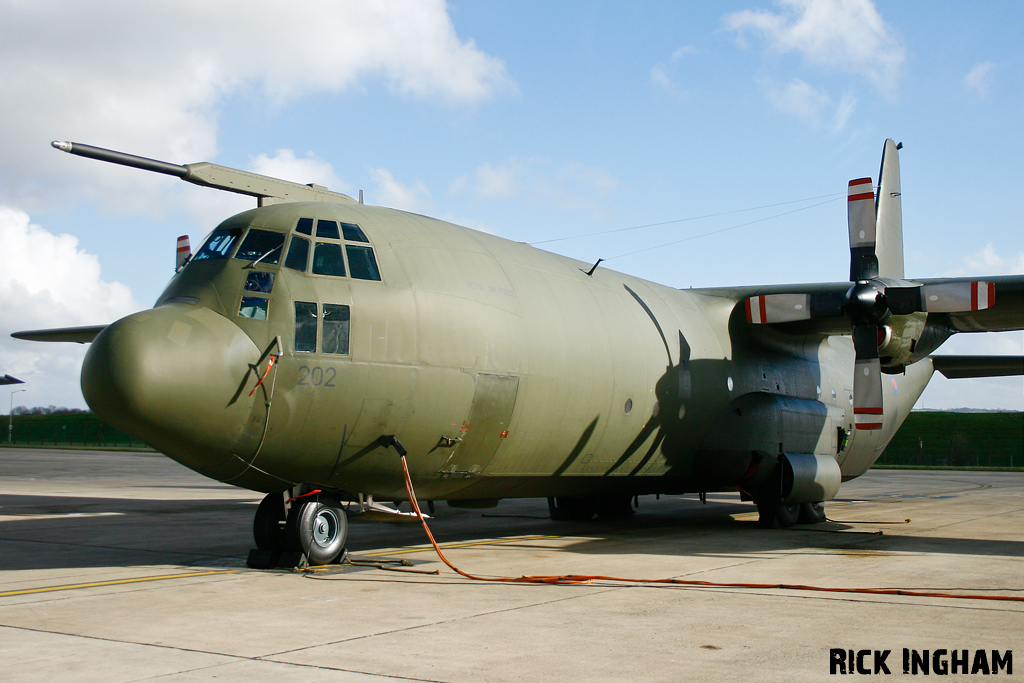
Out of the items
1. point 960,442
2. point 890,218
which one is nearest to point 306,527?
point 890,218

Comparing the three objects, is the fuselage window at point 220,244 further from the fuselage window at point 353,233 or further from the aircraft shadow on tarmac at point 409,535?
the aircraft shadow on tarmac at point 409,535

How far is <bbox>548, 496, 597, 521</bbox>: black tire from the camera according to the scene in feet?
55.9

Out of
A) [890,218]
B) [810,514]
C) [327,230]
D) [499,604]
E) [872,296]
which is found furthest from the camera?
[810,514]

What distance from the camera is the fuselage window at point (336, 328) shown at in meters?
9.50

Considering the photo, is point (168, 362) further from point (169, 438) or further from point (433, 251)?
point (433, 251)

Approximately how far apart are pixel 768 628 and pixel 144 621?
510 cm

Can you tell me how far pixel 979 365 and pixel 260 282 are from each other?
18.1 m

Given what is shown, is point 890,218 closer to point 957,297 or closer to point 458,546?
point 957,297

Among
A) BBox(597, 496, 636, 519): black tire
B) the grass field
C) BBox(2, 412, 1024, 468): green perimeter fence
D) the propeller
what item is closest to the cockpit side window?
the propeller

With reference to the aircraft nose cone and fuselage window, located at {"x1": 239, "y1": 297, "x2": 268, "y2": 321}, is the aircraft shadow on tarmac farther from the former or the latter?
fuselage window, located at {"x1": 239, "y1": 297, "x2": 268, "y2": 321}

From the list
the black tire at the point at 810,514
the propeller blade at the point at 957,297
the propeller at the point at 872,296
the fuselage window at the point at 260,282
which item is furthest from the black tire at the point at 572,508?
the fuselage window at the point at 260,282

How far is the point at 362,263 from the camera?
10.1 meters

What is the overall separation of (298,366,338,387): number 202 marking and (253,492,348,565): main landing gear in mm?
1447

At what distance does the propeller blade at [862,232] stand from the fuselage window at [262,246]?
31.3 ft
